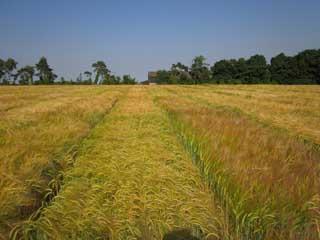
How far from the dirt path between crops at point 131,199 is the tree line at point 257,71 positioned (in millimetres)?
68663

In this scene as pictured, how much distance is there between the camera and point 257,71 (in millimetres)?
75812

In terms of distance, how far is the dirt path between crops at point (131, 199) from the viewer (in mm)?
2393

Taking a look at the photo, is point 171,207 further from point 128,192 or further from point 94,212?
point 94,212

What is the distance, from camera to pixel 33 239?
2266 mm

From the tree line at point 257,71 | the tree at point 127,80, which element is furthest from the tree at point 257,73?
the tree at point 127,80

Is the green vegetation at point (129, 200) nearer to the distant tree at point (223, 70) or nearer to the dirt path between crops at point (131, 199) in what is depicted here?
the dirt path between crops at point (131, 199)

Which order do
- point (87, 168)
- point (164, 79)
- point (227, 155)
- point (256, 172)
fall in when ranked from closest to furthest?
point (256, 172), point (227, 155), point (87, 168), point (164, 79)

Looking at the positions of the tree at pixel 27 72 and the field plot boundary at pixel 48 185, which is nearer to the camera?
the field plot boundary at pixel 48 185

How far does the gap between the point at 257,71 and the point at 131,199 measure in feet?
258

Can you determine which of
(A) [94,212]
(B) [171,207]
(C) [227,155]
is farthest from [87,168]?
(C) [227,155]

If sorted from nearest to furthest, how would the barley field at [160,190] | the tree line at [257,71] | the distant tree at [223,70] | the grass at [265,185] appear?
the grass at [265,185], the barley field at [160,190], the tree line at [257,71], the distant tree at [223,70]

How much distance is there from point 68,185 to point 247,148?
244cm

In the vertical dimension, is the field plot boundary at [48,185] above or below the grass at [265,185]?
below

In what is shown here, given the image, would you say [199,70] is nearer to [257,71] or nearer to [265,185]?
[257,71]
